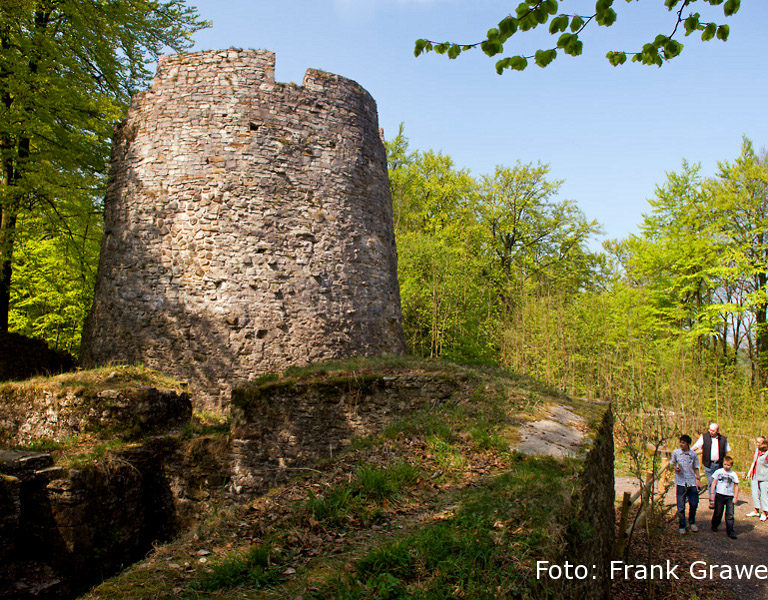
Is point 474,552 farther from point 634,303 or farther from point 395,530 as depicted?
point 634,303

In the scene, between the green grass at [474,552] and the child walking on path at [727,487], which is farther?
the child walking on path at [727,487]

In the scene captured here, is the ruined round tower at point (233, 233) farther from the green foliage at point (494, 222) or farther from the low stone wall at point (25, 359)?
the green foliage at point (494, 222)

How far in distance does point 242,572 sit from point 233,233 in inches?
252

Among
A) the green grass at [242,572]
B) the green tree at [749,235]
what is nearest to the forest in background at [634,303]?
the green tree at [749,235]

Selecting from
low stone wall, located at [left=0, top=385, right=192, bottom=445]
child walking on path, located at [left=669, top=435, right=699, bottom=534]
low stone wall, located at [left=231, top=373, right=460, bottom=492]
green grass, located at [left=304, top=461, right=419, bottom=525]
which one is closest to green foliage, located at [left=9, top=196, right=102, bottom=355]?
low stone wall, located at [left=0, top=385, right=192, bottom=445]

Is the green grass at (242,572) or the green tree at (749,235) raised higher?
the green tree at (749,235)

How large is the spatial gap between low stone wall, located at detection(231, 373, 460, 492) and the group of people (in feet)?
14.7

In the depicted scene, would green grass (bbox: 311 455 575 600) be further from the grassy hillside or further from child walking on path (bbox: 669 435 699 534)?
child walking on path (bbox: 669 435 699 534)

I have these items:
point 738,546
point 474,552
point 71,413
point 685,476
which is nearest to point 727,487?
point 738,546

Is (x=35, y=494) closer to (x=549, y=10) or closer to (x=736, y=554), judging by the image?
(x=549, y=10)

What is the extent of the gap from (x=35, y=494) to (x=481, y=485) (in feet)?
16.2

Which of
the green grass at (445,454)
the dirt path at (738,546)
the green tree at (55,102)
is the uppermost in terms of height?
the green tree at (55,102)

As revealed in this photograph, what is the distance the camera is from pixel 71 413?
720cm

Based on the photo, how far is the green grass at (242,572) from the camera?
3.58 metres
